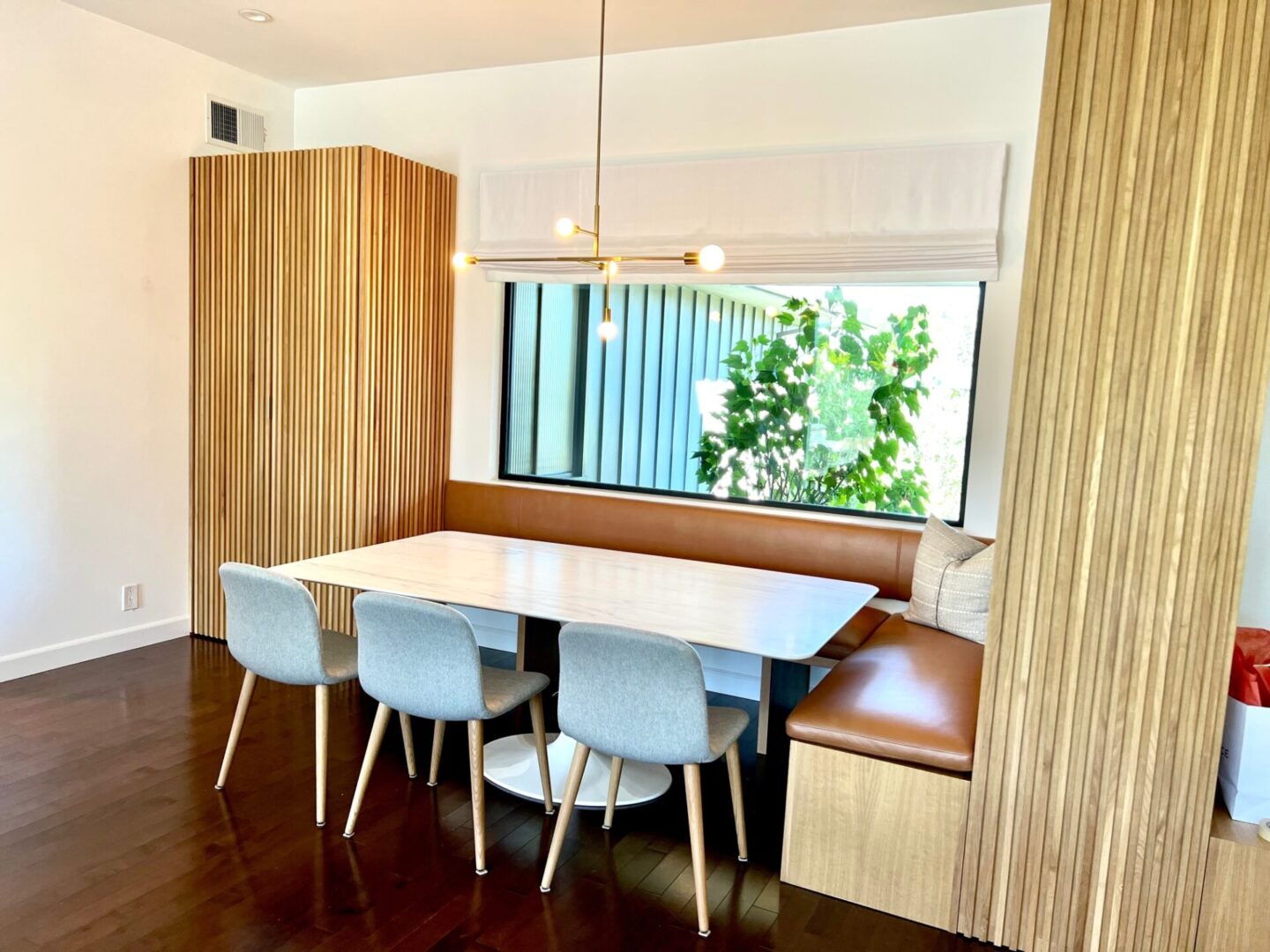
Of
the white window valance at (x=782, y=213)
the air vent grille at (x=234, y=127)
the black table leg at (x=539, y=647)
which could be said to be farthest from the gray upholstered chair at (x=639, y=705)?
the air vent grille at (x=234, y=127)

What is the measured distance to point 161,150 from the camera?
14.9 ft

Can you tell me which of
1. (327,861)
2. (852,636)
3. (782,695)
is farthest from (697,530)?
(327,861)

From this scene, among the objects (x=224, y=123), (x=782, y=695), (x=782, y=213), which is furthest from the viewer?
(x=224, y=123)

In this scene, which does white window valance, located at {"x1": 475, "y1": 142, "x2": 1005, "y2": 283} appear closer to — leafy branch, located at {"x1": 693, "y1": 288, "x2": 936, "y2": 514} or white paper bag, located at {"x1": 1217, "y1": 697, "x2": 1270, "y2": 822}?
leafy branch, located at {"x1": 693, "y1": 288, "x2": 936, "y2": 514}

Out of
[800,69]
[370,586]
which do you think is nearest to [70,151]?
[370,586]

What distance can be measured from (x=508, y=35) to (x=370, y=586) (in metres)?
2.68

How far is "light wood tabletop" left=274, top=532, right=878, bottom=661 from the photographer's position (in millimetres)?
2758

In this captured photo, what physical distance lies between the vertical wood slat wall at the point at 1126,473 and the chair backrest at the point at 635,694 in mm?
786

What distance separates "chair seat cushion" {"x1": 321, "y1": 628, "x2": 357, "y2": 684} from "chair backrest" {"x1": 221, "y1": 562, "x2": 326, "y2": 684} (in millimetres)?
44

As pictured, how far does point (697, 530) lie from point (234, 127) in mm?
3263

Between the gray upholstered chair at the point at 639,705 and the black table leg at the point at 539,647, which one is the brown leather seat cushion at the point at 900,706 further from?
the black table leg at the point at 539,647

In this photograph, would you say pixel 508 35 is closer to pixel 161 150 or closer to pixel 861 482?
pixel 161 150

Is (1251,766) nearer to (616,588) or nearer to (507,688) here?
(616,588)

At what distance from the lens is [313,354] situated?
4531mm
